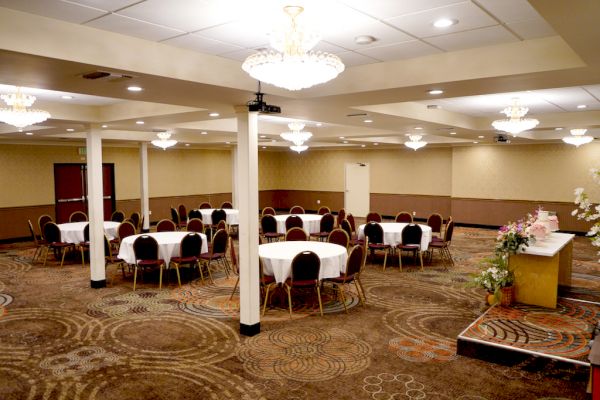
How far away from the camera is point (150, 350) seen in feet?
17.9

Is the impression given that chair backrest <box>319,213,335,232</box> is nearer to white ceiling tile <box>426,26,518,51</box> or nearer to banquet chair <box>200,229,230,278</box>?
banquet chair <box>200,229,230,278</box>

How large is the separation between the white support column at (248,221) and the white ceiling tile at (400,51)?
1870 mm

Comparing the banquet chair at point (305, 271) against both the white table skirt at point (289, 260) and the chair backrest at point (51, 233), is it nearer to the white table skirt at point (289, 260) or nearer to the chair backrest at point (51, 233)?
the white table skirt at point (289, 260)

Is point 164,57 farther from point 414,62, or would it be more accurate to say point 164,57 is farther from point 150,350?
point 150,350

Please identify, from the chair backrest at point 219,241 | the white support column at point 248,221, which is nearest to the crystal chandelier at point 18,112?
the white support column at point 248,221

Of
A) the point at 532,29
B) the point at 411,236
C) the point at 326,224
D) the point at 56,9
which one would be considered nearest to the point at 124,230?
the point at 326,224

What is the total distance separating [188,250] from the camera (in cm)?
860

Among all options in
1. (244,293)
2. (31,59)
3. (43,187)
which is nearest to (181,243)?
(244,293)

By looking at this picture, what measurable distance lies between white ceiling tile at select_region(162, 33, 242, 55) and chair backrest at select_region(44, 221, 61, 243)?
7657mm

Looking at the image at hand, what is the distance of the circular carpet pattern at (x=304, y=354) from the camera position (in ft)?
16.0

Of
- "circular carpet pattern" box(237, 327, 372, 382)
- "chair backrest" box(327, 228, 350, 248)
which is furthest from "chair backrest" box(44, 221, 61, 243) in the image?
"circular carpet pattern" box(237, 327, 372, 382)

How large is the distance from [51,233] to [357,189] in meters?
13.3

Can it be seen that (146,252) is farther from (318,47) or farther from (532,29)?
(532,29)

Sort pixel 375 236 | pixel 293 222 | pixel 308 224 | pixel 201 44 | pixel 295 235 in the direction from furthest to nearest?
pixel 308 224 < pixel 293 222 < pixel 375 236 < pixel 295 235 < pixel 201 44
